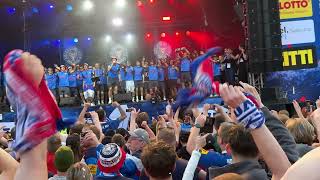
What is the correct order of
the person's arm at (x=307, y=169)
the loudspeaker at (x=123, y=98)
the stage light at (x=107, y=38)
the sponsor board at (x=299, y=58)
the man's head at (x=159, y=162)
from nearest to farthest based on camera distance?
the person's arm at (x=307, y=169)
the man's head at (x=159, y=162)
the sponsor board at (x=299, y=58)
the loudspeaker at (x=123, y=98)
the stage light at (x=107, y=38)

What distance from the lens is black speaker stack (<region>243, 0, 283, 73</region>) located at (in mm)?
12367

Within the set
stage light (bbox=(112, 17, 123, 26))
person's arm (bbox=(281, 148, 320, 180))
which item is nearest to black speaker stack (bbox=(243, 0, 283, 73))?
person's arm (bbox=(281, 148, 320, 180))

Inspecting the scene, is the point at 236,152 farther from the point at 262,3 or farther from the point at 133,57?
the point at 133,57

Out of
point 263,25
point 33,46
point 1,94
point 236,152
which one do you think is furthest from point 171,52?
point 236,152

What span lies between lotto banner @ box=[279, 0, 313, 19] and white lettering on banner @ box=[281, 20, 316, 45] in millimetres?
205

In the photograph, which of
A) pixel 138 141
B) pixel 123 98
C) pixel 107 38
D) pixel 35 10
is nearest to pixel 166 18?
pixel 107 38

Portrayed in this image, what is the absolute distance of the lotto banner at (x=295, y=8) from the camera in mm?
14211

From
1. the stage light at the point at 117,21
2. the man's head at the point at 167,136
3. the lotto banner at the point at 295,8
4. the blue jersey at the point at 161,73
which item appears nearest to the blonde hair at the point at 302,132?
the man's head at the point at 167,136

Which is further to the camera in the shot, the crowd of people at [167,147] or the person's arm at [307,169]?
the crowd of people at [167,147]

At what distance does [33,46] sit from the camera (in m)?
21.7

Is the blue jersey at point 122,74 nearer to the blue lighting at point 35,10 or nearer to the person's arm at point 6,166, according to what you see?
the blue lighting at point 35,10

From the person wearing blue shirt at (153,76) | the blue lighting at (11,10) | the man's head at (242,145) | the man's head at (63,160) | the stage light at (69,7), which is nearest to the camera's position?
the man's head at (242,145)

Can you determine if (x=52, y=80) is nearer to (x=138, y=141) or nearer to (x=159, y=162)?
(x=138, y=141)

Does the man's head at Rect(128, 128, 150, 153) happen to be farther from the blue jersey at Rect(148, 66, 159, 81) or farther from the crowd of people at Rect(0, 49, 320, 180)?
the blue jersey at Rect(148, 66, 159, 81)
